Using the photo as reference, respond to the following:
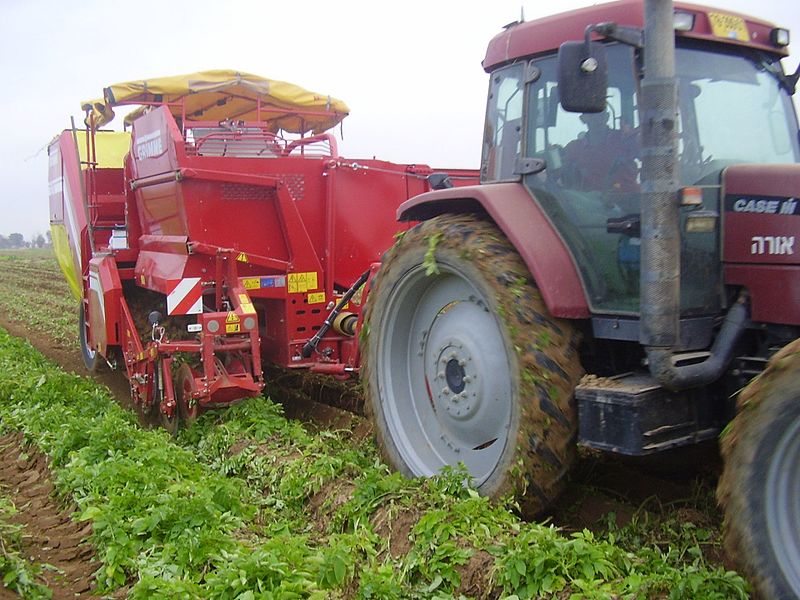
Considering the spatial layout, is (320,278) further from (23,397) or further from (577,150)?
(577,150)

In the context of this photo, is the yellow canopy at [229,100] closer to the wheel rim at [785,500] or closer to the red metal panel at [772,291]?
the red metal panel at [772,291]

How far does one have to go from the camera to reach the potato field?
9.80ft

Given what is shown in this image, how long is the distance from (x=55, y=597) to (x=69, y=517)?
0.94 m

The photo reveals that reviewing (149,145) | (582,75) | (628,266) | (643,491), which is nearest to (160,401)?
→ (149,145)

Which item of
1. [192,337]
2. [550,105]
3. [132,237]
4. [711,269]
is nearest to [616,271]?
[711,269]

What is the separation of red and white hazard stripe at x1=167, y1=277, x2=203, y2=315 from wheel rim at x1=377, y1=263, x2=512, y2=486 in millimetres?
2295

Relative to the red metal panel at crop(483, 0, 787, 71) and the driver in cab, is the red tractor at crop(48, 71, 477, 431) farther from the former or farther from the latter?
the driver in cab

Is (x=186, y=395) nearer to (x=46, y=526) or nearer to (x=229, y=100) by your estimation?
(x=46, y=526)

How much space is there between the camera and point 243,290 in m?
6.02

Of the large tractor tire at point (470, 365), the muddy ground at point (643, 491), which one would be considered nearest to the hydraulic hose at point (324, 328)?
the large tractor tire at point (470, 365)

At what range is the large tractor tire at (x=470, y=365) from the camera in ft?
11.0

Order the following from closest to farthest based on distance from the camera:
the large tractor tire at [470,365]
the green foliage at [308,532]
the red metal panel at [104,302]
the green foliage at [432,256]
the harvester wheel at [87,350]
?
the green foliage at [308,532]
the large tractor tire at [470,365]
the green foliage at [432,256]
the red metal panel at [104,302]
the harvester wheel at [87,350]

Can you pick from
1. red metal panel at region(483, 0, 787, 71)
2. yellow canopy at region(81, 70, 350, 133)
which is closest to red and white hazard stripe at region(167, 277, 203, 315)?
yellow canopy at region(81, 70, 350, 133)

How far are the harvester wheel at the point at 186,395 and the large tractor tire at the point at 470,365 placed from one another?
190 centimetres
